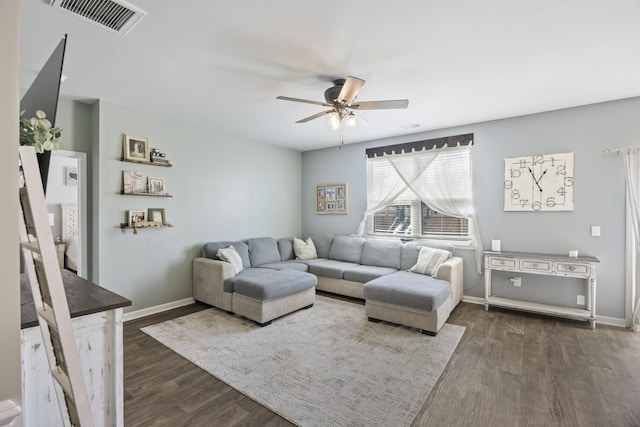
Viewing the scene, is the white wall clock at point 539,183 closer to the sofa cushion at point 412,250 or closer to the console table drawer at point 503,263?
the console table drawer at point 503,263

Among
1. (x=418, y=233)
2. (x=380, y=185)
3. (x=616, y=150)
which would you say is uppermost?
(x=616, y=150)

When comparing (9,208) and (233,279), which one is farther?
(233,279)

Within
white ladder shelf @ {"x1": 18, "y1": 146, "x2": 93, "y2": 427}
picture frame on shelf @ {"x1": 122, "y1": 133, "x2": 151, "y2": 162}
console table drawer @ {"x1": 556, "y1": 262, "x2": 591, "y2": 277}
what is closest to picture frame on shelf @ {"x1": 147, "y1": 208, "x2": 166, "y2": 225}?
picture frame on shelf @ {"x1": 122, "y1": 133, "x2": 151, "y2": 162}

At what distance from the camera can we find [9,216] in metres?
0.77

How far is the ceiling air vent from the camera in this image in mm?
1814

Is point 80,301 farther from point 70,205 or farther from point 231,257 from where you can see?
point 70,205

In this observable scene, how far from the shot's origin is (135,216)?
3.73 meters

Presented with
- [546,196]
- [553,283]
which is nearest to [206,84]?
[546,196]

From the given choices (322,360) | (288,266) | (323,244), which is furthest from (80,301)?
(323,244)

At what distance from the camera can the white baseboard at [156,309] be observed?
12.0 ft

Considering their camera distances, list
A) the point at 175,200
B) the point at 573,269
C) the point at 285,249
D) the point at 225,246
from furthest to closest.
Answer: the point at 285,249 → the point at 225,246 → the point at 175,200 → the point at 573,269

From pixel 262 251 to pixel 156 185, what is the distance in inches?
74.1

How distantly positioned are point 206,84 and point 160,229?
211cm

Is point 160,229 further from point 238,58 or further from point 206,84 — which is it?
point 238,58
